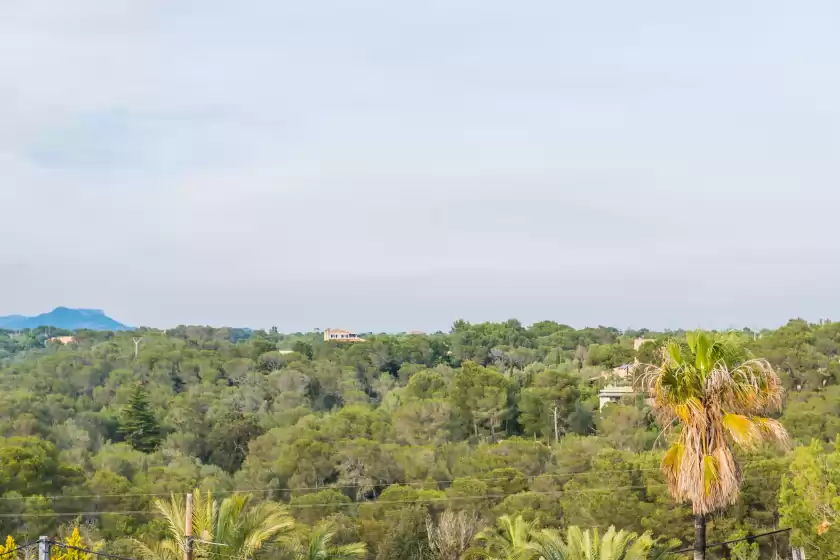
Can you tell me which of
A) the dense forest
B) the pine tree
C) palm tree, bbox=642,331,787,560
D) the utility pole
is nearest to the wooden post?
the utility pole

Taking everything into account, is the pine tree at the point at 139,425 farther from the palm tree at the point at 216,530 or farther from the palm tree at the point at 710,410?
the palm tree at the point at 710,410

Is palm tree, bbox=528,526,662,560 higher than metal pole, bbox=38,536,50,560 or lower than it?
lower

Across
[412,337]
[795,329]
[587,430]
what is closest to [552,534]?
[587,430]

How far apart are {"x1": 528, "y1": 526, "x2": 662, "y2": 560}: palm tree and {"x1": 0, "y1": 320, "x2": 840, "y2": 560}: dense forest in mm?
1140

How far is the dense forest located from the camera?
20969mm

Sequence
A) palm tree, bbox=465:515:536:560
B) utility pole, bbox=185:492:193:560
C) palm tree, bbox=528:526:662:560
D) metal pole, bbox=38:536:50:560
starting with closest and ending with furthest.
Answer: metal pole, bbox=38:536:50:560
utility pole, bbox=185:492:193:560
palm tree, bbox=528:526:662:560
palm tree, bbox=465:515:536:560

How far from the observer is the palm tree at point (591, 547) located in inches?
477

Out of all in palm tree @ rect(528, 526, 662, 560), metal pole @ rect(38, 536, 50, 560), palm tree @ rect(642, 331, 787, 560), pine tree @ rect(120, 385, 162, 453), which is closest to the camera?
metal pole @ rect(38, 536, 50, 560)

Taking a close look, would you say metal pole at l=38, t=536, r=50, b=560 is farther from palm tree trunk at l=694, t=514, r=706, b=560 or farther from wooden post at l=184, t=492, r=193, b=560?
palm tree trunk at l=694, t=514, r=706, b=560

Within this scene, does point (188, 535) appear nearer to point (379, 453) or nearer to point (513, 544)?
point (513, 544)

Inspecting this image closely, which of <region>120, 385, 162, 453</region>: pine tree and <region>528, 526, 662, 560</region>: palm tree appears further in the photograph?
<region>120, 385, 162, 453</region>: pine tree

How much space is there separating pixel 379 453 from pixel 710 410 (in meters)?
22.8

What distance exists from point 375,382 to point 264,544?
4462cm

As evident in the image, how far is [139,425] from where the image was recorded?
42125mm
